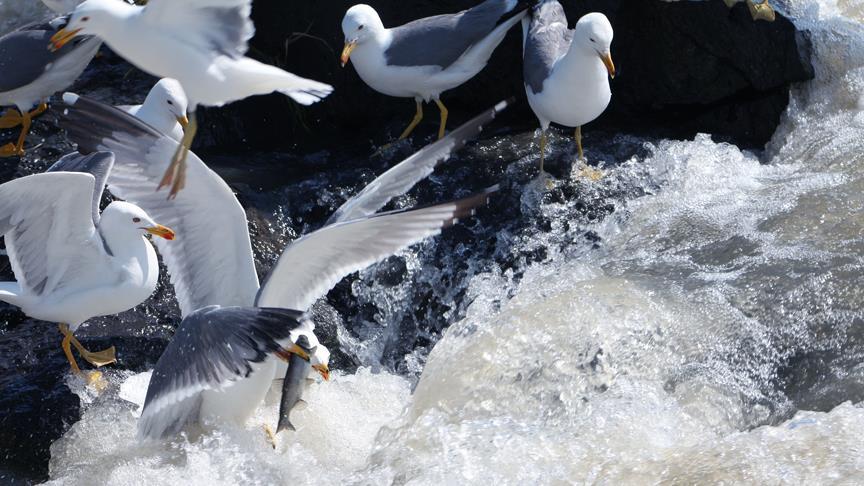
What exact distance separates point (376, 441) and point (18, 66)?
2936 millimetres

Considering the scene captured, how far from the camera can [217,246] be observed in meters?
4.49

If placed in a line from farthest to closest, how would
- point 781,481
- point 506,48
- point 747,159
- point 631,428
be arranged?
point 506,48 < point 747,159 < point 631,428 < point 781,481

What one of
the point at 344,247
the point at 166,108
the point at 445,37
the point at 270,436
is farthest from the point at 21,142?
the point at 270,436

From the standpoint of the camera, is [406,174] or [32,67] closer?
[406,174]

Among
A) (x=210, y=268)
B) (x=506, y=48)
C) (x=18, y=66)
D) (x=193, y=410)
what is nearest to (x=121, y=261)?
(x=210, y=268)

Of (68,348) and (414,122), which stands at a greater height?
(414,122)

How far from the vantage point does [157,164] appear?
4668 mm

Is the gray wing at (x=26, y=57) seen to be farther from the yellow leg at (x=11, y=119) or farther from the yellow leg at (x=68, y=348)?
the yellow leg at (x=68, y=348)

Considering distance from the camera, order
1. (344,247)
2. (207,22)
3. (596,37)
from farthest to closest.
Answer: (596,37), (344,247), (207,22)

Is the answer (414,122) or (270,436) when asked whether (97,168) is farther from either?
(414,122)

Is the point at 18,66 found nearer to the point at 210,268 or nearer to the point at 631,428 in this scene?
the point at 210,268

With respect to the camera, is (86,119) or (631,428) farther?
(86,119)

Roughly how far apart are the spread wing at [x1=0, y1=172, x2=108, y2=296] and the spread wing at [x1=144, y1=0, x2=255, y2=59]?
679 millimetres

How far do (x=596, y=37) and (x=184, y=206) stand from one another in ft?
6.49
